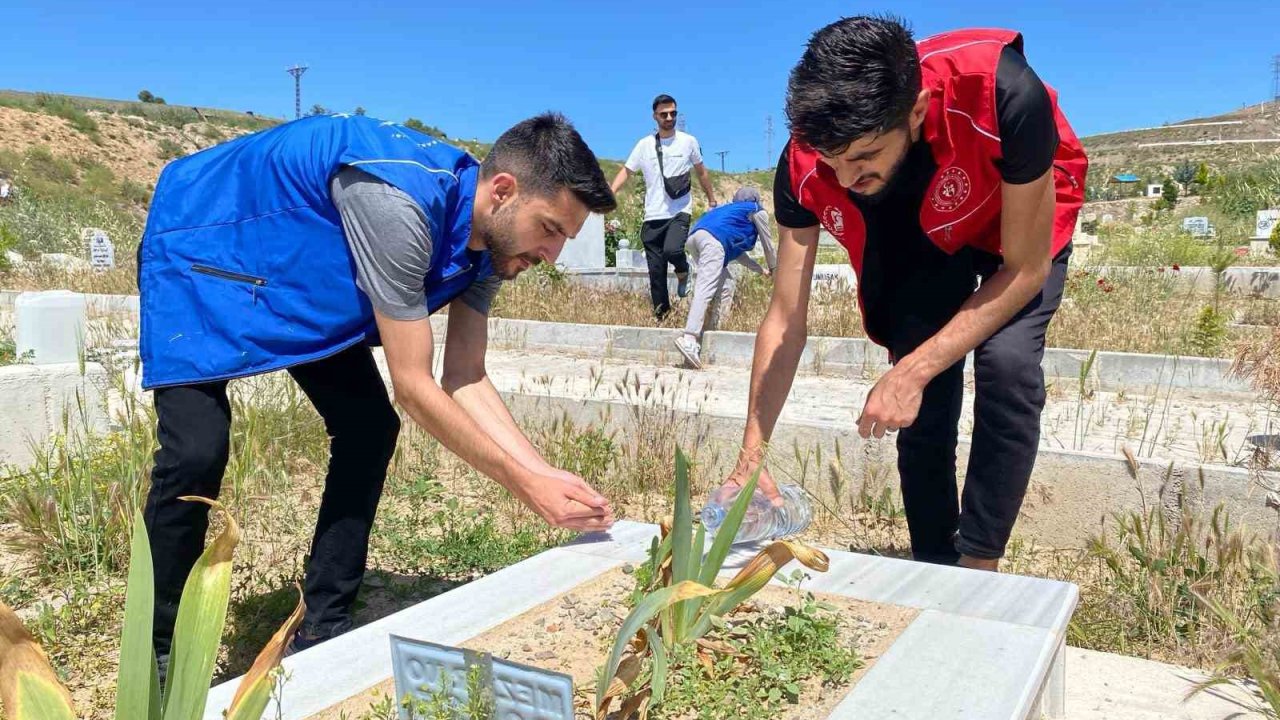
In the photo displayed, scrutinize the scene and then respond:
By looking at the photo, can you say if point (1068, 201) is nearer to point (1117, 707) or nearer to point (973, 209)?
point (973, 209)

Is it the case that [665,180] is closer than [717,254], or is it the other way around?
[717,254]

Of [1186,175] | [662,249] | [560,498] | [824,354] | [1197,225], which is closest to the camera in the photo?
[560,498]

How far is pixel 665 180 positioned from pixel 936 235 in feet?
19.9

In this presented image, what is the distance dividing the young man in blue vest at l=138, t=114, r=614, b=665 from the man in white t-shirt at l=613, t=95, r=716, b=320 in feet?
19.9

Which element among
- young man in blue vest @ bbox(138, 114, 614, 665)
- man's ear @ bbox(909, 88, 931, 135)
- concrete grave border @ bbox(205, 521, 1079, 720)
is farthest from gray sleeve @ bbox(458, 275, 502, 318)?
man's ear @ bbox(909, 88, 931, 135)

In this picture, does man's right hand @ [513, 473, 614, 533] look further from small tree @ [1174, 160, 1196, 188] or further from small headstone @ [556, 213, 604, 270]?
small tree @ [1174, 160, 1196, 188]

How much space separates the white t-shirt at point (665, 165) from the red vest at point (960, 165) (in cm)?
583

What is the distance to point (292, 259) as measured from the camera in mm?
2463

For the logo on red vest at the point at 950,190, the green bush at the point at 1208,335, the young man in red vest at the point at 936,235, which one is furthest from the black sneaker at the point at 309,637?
the green bush at the point at 1208,335

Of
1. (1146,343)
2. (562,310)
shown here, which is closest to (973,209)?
(1146,343)

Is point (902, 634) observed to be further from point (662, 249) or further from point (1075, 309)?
point (662, 249)

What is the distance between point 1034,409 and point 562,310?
733cm

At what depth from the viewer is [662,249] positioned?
8984mm

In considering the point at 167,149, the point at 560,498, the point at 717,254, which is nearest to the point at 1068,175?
the point at 560,498
